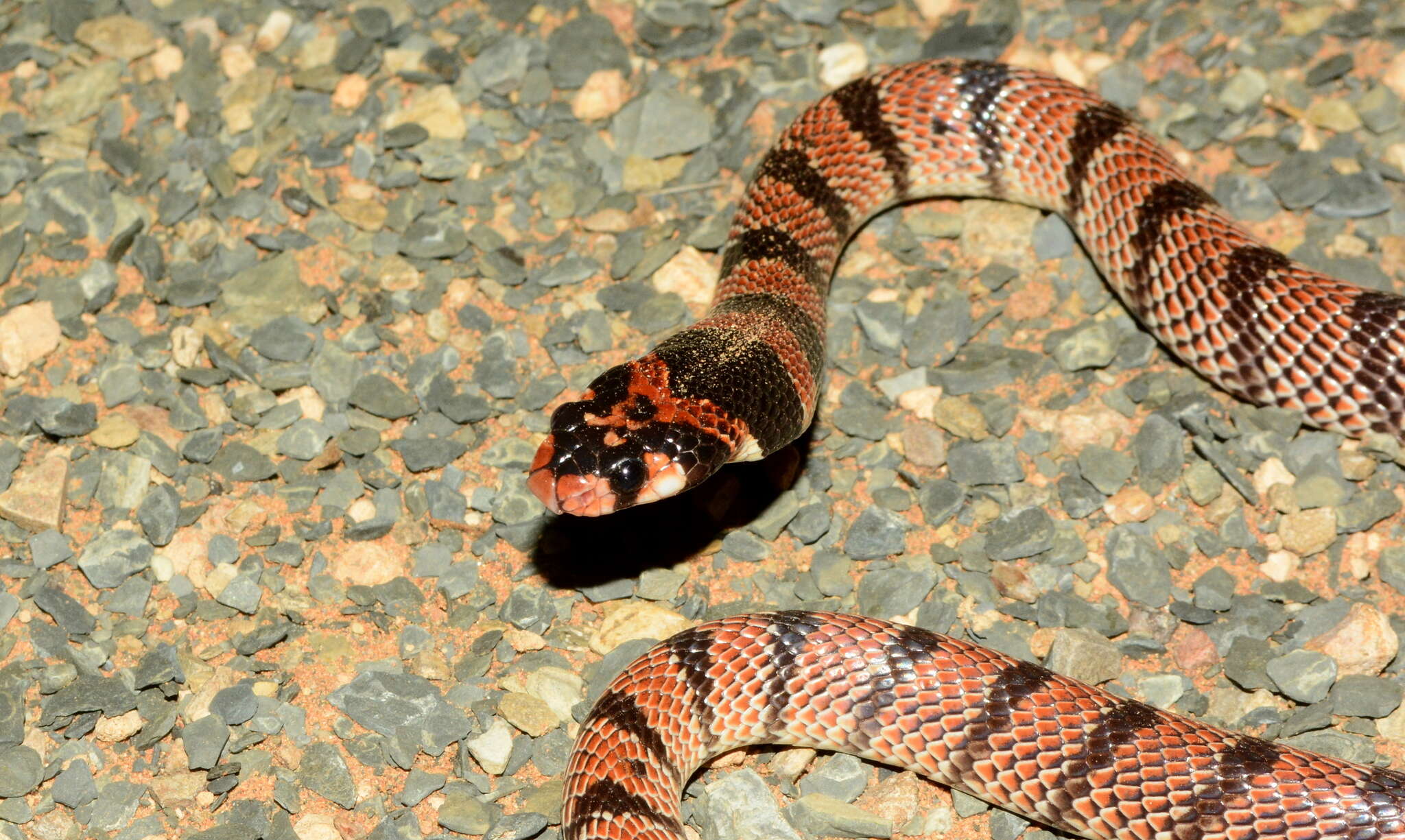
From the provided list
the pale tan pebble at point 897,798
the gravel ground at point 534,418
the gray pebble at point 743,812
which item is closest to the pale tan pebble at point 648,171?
the gravel ground at point 534,418

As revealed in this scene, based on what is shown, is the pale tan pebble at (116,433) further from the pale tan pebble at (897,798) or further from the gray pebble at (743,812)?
the pale tan pebble at (897,798)

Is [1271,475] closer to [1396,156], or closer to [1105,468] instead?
[1105,468]

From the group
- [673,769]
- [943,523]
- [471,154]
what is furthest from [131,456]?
[943,523]

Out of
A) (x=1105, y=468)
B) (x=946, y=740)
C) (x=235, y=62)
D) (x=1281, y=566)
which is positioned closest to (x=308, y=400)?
(x=235, y=62)

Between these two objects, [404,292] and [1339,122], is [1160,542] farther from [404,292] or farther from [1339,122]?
[404,292]

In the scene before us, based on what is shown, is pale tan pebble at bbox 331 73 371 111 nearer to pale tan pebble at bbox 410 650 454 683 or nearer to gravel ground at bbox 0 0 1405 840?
gravel ground at bbox 0 0 1405 840
